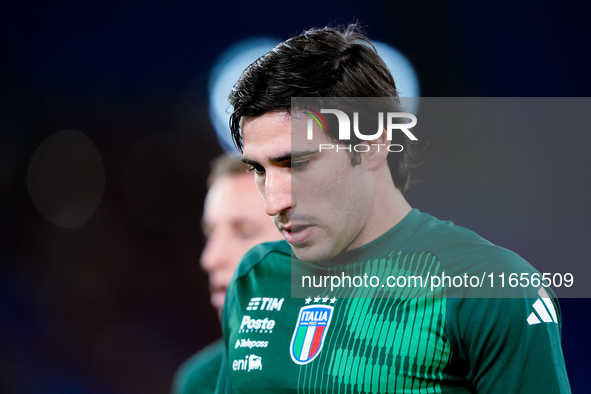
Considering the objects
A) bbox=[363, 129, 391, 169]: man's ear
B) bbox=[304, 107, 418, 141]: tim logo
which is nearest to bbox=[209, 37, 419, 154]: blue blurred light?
bbox=[304, 107, 418, 141]: tim logo

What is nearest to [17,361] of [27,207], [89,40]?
[27,207]

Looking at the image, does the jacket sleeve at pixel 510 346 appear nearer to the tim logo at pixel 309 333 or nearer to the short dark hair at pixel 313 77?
the tim logo at pixel 309 333

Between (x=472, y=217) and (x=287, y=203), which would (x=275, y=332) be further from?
(x=472, y=217)

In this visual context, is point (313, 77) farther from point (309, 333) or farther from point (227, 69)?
point (227, 69)

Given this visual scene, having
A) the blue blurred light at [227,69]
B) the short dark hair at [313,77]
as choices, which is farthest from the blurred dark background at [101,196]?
the short dark hair at [313,77]

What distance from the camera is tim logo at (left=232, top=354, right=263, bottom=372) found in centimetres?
143

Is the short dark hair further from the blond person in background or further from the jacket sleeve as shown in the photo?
the blond person in background

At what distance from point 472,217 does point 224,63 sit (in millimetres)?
2731

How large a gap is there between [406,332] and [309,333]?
1.04 feet

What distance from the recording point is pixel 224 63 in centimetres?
441

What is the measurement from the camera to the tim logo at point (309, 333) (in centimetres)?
136

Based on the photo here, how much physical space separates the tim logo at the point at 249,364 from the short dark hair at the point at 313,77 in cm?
70

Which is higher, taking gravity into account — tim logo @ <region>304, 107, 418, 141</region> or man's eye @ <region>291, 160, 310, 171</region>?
tim logo @ <region>304, 107, 418, 141</region>

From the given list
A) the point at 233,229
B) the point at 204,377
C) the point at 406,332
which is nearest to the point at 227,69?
the point at 233,229
